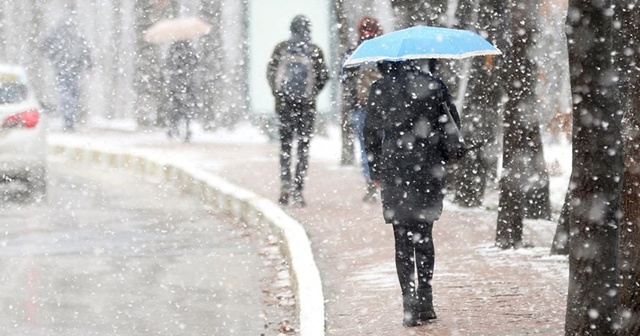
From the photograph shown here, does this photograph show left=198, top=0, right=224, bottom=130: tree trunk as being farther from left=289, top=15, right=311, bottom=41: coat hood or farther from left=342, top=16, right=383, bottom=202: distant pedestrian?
left=342, top=16, right=383, bottom=202: distant pedestrian

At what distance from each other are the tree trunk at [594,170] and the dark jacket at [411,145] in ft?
5.19

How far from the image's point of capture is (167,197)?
17.2m

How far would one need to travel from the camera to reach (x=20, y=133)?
16.0m

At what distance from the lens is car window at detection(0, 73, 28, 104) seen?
15812mm

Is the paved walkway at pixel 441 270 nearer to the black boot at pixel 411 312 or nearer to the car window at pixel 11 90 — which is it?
the black boot at pixel 411 312

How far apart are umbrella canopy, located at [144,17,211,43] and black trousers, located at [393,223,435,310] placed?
1684cm

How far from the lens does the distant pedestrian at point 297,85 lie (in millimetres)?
15391

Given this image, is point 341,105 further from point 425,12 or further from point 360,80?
point 360,80

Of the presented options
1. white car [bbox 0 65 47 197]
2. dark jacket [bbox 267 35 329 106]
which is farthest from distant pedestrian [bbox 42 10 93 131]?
dark jacket [bbox 267 35 329 106]

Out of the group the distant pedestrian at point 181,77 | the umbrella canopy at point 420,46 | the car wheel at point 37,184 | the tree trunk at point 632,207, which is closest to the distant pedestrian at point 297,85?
the car wheel at point 37,184

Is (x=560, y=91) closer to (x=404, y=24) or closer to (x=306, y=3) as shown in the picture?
(x=306, y=3)

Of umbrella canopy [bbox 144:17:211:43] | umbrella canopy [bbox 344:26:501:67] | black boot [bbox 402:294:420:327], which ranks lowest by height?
umbrella canopy [bbox 144:17:211:43]

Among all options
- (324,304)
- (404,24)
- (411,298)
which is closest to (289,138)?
(404,24)

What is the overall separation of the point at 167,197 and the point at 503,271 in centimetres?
705
